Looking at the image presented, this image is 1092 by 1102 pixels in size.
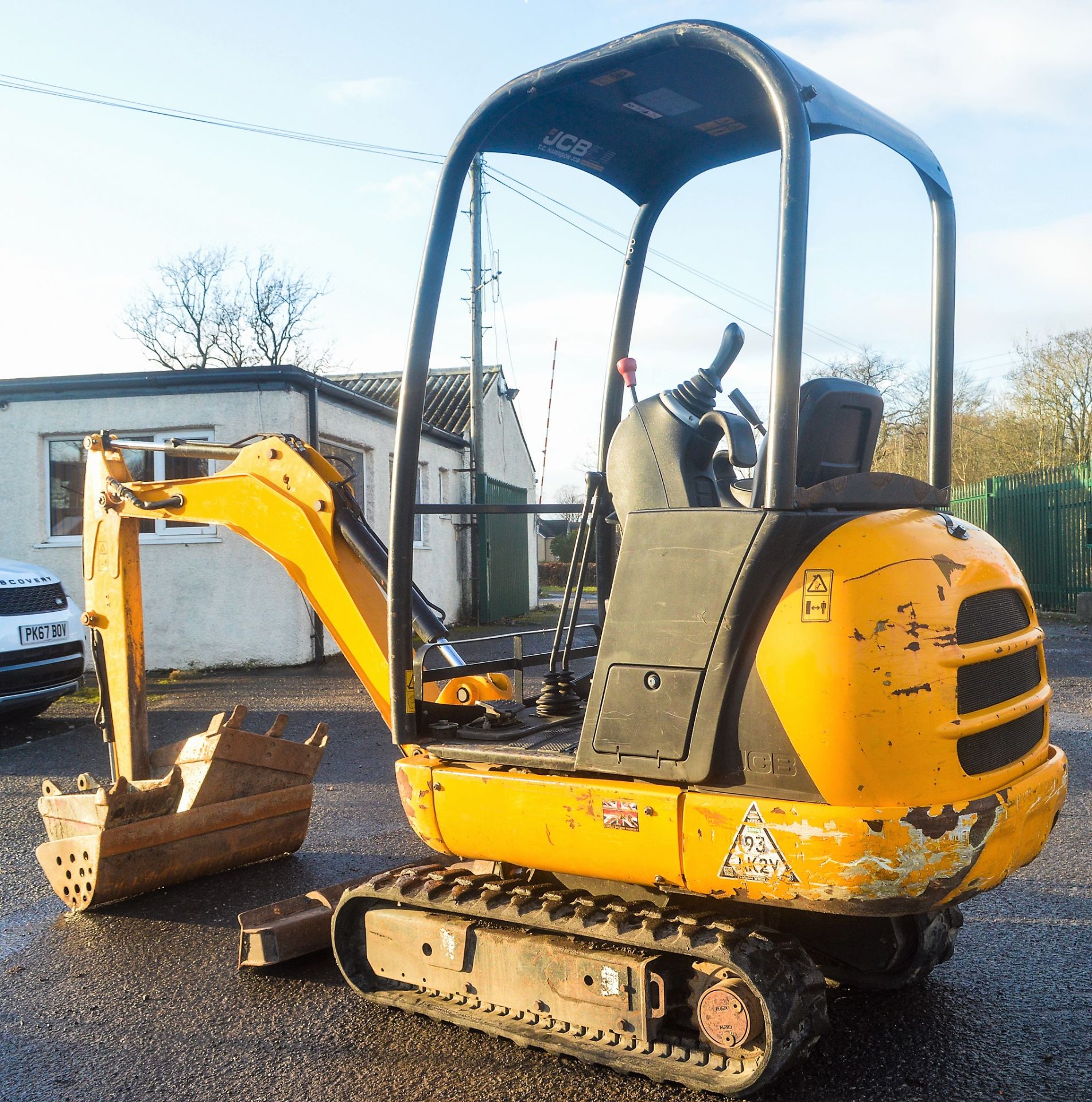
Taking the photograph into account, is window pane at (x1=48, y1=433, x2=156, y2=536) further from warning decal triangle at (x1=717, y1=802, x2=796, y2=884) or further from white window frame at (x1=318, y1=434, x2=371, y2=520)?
warning decal triangle at (x1=717, y1=802, x2=796, y2=884)

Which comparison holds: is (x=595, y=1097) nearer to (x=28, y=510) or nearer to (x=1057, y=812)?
(x=1057, y=812)

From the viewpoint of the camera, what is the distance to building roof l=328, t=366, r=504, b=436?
23.0 metres

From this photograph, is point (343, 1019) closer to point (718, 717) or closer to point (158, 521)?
point (718, 717)

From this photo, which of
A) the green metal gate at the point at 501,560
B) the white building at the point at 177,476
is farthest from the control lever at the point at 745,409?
the green metal gate at the point at 501,560

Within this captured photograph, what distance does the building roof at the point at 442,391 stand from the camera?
23016 mm

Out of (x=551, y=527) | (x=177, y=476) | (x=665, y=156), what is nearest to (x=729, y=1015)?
(x=665, y=156)

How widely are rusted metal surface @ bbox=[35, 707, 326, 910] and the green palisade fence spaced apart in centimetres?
1355

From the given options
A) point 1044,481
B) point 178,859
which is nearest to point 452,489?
point 1044,481

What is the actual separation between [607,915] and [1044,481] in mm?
17324

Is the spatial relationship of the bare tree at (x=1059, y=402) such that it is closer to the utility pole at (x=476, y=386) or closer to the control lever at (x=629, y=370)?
the utility pole at (x=476, y=386)

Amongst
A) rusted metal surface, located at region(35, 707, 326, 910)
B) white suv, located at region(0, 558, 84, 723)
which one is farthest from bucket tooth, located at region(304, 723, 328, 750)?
white suv, located at region(0, 558, 84, 723)

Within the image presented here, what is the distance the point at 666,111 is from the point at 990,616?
2.02 metres

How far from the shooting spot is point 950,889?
278 centimetres

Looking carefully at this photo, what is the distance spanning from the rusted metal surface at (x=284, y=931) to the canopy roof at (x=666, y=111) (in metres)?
2.76
